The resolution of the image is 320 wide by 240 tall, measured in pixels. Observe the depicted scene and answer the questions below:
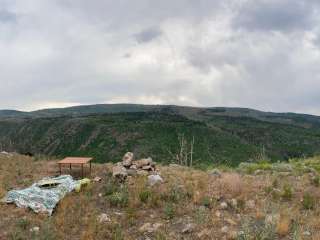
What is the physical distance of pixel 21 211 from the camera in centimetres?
997

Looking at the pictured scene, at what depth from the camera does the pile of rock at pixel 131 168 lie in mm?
12148

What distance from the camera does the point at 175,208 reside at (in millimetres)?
9820

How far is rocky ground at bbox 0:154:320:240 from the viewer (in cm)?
862

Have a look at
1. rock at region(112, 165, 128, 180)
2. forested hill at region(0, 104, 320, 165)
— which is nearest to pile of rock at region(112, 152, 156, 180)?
rock at region(112, 165, 128, 180)

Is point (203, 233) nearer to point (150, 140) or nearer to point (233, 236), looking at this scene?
point (233, 236)

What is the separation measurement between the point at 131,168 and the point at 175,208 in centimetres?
341

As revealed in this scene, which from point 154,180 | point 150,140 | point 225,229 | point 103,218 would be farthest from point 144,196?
point 150,140

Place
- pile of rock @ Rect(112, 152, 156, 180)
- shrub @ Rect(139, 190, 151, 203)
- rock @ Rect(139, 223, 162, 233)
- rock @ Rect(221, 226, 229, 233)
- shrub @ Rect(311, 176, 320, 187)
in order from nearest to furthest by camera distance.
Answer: rock @ Rect(221, 226, 229, 233)
rock @ Rect(139, 223, 162, 233)
shrub @ Rect(139, 190, 151, 203)
shrub @ Rect(311, 176, 320, 187)
pile of rock @ Rect(112, 152, 156, 180)

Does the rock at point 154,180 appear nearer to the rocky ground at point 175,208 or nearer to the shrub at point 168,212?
the rocky ground at point 175,208

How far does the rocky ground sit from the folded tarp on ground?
8.6 inches

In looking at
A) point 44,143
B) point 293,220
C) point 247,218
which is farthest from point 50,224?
point 44,143

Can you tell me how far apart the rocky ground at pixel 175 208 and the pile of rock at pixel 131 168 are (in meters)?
0.04

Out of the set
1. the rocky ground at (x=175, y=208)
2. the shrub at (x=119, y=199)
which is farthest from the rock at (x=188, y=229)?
the shrub at (x=119, y=199)

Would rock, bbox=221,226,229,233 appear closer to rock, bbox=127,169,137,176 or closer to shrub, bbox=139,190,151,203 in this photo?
shrub, bbox=139,190,151,203
